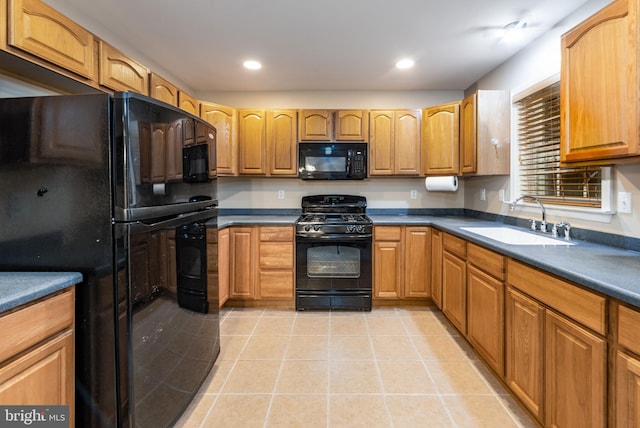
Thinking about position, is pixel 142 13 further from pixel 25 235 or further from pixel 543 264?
pixel 543 264

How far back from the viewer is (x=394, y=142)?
3.29 metres

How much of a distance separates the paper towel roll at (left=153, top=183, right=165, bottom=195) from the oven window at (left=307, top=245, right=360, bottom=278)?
5.97ft

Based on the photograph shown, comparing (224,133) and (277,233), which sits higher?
(224,133)

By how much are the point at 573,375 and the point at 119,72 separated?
283 centimetres

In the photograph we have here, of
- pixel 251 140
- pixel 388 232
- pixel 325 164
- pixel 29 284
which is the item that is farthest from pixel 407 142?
pixel 29 284

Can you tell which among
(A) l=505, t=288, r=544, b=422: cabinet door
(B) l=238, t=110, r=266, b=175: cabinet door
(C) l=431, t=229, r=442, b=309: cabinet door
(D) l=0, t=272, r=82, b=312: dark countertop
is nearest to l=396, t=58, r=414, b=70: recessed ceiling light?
(B) l=238, t=110, r=266, b=175: cabinet door

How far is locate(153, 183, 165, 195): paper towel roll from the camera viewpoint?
131 cm

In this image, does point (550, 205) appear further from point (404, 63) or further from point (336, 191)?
point (336, 191)

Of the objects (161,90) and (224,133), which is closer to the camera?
(161,90)

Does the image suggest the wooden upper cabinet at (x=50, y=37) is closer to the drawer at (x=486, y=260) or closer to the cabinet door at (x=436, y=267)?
the drawer at (x=486, y=260)

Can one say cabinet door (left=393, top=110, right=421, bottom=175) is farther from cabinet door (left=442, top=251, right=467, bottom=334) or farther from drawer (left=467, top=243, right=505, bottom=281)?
drawer (left=467, top=243, right=505, bottom=281)

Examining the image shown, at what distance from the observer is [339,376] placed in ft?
6.41

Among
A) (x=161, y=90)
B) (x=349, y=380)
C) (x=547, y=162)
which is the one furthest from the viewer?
(x=161, y=90)

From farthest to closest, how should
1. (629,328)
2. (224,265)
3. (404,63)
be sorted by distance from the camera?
(224,265) → (404,63) → (629,328)
